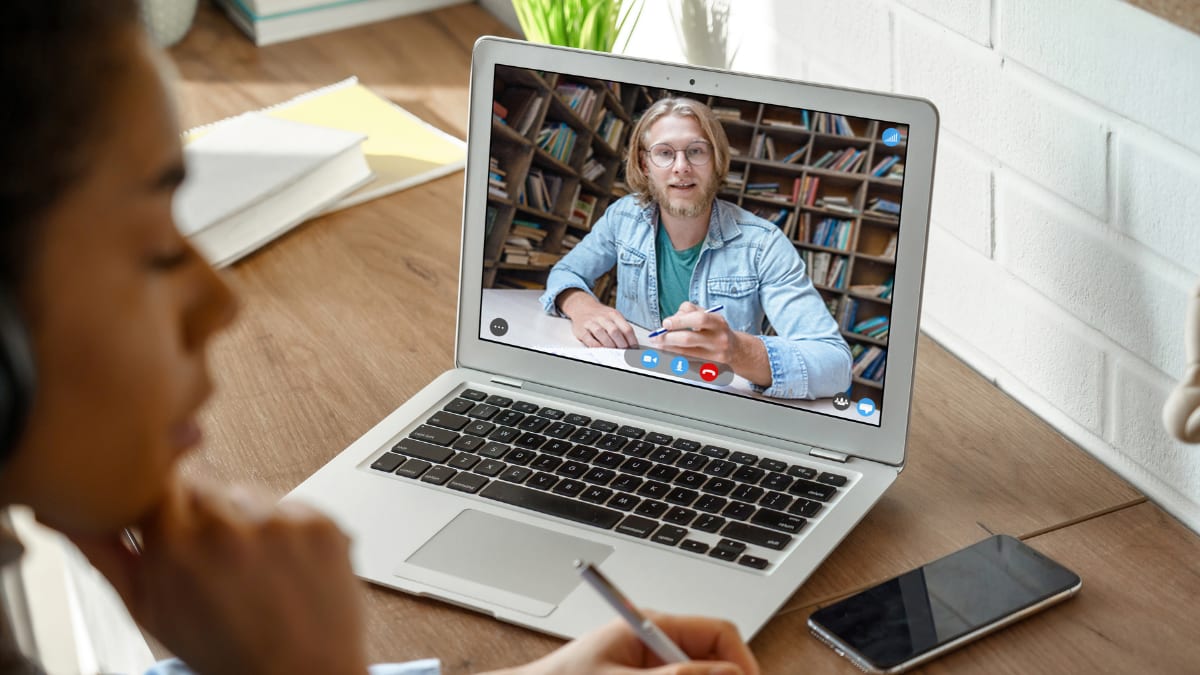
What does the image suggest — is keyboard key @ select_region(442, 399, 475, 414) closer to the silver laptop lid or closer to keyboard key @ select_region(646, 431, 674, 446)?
the silver laptop lid

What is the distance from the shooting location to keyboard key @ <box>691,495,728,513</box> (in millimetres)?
864

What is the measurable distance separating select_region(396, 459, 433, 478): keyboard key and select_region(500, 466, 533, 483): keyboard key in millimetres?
62

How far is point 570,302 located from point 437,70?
808 millimetres

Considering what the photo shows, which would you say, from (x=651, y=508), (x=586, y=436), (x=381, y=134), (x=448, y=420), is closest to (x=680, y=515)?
(x=651, y=508)

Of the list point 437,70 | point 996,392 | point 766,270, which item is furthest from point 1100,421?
point 437,70

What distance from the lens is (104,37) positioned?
0.38 m

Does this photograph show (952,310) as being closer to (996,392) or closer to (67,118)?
(996,392)

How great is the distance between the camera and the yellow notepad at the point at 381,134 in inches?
55.7

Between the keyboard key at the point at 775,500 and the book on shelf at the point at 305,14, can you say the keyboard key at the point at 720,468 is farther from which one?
the book on shelf at the point at 305,14

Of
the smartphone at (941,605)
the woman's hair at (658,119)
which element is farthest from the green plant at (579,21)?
the smartphone at (941,605)

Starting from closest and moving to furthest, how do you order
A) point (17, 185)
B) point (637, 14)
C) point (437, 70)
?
1. point (17, 185)
2. point (637, 14)
3. point (437, 70)

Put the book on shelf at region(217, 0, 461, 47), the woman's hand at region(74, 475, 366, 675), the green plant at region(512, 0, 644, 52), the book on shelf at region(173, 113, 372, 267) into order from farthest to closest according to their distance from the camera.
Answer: the book on shelf at region(217, 0, 461, 47) → the green plant at region(512, 0, 644, 52) → the book on shelf at region(173, 113, 372, 267) → the woman's hand at region(74, 475, 366, 675)

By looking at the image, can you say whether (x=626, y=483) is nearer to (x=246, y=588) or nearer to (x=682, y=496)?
(x=682, y=496)

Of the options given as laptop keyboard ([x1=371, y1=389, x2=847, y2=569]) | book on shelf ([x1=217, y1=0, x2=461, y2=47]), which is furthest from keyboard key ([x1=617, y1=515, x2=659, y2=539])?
book on shelf ([x1=217, y1=0, x2=461, y2=47])
